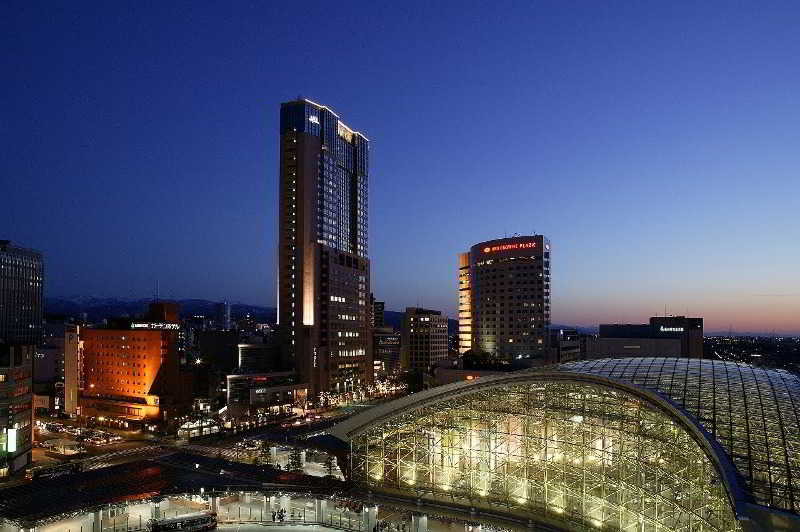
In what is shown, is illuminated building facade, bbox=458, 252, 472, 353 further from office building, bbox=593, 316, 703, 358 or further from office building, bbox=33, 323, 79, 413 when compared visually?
office building, bbox=33, 323, 79, 413

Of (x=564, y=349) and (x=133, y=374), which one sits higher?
(x=133, y=374)

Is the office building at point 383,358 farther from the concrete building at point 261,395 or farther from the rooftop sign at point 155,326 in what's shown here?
the rooftop sign at point 155,326

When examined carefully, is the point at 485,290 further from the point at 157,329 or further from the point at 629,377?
the point at 629,377

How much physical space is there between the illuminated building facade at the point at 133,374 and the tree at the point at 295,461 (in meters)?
49.1

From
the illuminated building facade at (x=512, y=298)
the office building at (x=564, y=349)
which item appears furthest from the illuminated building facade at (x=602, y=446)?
the office building at (x=564, y=349)

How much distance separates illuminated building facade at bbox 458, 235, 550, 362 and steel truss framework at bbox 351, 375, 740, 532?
114 m

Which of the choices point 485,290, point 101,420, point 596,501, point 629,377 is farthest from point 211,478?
point 485,290

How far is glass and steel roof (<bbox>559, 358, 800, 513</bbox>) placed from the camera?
985 inches

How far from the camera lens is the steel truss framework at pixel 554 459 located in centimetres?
3041

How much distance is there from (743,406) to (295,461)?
3497 cm

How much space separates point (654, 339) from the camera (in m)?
139

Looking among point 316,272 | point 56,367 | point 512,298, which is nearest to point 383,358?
point 512,298

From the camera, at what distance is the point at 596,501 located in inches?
1326

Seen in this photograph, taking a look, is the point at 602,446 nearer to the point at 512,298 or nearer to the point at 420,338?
the point at 512,298
